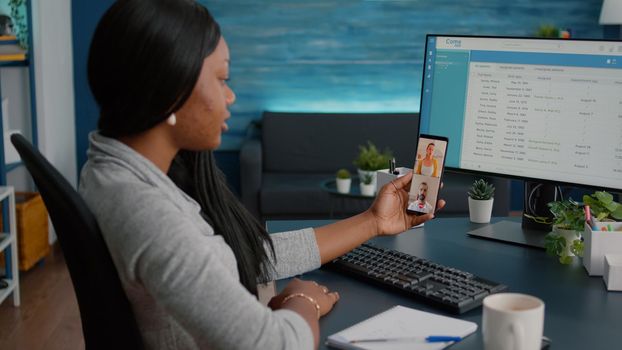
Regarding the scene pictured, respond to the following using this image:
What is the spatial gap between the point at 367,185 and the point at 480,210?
6.71 feet

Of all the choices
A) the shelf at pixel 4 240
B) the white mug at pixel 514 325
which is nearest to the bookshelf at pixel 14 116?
the shelf at pixel 4 240

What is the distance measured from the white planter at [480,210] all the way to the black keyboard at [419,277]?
42 centimetres

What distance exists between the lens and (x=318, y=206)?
14.4 feet

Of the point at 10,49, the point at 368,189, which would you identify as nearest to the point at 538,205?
the point at 368,189

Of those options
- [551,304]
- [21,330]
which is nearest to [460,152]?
[551,304]

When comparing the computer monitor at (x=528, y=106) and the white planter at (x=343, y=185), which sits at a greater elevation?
the computer monitor at (x=528, y=106)

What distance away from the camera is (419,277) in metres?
1.43

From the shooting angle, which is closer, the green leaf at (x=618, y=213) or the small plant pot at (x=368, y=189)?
the green leaf at (x=618, y=213)

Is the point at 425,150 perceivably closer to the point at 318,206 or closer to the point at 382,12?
the point at 318,206

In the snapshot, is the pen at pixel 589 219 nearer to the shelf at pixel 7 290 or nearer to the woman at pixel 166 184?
the woman at pixel 166 184

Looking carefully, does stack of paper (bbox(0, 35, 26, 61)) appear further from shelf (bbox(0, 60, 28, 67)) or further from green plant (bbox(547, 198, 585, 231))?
green plant (bbox(547, 198, 585, 231))

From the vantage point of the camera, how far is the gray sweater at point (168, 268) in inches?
40.4

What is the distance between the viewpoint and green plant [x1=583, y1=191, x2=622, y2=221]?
1.55m

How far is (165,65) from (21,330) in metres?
2.47
